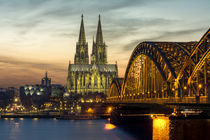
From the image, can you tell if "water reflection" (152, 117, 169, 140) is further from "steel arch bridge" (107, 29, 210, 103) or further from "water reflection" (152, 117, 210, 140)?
"steel arch bridge" (107, 29, 210, 103)

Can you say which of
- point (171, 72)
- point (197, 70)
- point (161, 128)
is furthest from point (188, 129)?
point (171, 72)

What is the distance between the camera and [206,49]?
5003 centimetres

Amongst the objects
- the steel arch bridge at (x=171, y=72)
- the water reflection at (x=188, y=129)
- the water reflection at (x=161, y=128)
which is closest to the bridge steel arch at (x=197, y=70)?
the steel arch bridge at (x=171, y=72)

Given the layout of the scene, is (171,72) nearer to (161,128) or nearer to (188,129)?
(161,128)

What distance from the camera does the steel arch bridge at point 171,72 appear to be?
167 ft

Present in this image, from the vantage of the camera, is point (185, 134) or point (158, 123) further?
point (158, 123)

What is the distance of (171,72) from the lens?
63.0 m

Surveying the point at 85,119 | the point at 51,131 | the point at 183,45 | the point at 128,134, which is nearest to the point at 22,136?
the point at 51,131

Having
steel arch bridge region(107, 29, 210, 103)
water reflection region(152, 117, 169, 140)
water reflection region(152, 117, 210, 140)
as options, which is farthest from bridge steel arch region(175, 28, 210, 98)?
water reflection region(152, 117, 169, 140)

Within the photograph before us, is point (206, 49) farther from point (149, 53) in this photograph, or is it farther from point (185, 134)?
point (149, 53)

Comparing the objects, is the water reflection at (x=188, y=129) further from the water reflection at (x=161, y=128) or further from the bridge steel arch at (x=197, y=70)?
the bridge steel arch at (x=197, y=70)

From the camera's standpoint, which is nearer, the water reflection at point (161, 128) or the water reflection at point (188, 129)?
the water reflection at point (188, 129)

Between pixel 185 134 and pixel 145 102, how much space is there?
2359 centimetres

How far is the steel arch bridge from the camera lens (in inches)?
2004
